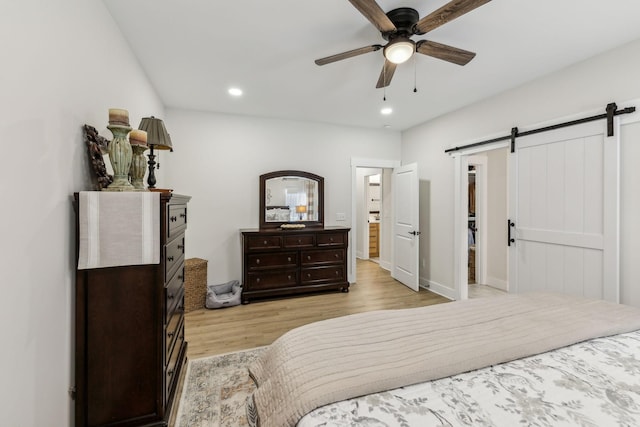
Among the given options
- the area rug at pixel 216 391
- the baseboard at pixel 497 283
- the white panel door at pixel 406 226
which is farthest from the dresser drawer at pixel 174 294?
the baseboard at pixel 497 283

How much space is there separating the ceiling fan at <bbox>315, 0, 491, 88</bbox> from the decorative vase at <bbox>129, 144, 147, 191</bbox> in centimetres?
140

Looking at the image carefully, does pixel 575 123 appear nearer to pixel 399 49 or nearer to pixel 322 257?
pixel 399 49

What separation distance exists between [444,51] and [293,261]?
2.95 m

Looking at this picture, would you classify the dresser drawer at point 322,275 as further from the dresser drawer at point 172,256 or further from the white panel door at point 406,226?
the dresser drawer at point 172,256

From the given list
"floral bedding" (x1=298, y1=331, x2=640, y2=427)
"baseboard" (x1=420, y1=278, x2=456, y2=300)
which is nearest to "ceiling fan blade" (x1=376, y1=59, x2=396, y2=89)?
"floral bedding" (x1=298, y1=331, x2=640, y2=427)

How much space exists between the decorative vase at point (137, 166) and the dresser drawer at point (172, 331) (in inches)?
33.3

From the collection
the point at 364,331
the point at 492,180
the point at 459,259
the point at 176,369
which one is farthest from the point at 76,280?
the point at 492,180

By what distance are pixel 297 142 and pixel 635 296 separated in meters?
4.00

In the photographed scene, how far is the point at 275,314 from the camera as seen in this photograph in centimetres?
326

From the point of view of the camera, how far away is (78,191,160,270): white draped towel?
1.32 meters

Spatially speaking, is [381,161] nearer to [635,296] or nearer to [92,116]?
[635,296]

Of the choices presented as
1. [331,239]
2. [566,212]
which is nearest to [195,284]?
[331,239]

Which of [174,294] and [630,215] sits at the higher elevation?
[630,215]

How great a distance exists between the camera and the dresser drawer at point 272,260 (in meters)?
3.64
